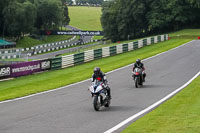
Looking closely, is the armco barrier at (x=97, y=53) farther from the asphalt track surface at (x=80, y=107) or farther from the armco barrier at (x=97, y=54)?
the asphalt track surface at (x=80, y=107)

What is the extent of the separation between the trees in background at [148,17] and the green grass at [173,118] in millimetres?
78332

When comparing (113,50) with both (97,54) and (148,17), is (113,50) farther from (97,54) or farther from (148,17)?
(148,17)

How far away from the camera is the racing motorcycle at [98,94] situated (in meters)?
13.4

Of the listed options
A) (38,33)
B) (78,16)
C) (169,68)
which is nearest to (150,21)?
(38,33)

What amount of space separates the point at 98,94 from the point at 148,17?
3255 inches

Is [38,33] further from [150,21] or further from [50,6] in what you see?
[150,21]

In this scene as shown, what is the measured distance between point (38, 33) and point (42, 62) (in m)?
74.2

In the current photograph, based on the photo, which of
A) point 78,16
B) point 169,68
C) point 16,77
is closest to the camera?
point 16,77

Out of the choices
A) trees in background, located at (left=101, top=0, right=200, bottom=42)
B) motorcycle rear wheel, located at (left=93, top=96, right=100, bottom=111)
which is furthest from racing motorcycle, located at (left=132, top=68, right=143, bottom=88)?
trees in background, located at (left=101, top=0, right=200, bottom=42)

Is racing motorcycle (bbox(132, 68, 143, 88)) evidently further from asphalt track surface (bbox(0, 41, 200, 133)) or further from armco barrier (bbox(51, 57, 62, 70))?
armco barrier (bbox(51, 57, 62, 70))

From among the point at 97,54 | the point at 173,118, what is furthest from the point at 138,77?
the point at 97,54

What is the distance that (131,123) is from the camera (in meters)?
11.1

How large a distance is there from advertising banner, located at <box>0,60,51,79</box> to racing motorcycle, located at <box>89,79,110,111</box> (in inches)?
503

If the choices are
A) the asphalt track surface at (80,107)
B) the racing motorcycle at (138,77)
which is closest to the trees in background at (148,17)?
the asphalt track surface at (80,107)
